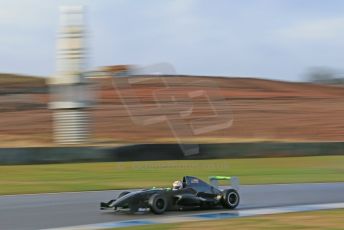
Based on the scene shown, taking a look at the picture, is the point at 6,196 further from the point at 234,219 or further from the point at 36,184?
the point at 234,219

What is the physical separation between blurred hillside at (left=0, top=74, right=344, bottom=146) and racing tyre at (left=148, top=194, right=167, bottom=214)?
19.3m

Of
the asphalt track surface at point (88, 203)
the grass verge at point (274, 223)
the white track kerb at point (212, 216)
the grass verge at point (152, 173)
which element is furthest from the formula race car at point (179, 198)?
the grass verge at point (152, 173)

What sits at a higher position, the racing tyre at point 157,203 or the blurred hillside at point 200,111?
the blurred hillside at point 200,111

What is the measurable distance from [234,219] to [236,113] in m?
40.0

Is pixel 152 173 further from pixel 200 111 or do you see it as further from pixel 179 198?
pixel 200 111

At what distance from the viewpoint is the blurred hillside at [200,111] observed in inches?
1460

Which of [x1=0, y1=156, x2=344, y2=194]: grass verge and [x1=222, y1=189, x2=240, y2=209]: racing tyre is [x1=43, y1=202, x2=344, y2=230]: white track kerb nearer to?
[x1=222, y1=189, x2=240, y2=209]: racing tyre

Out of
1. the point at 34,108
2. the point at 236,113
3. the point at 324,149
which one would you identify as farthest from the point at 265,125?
the point at 324,149

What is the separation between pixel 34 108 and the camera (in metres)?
47.6

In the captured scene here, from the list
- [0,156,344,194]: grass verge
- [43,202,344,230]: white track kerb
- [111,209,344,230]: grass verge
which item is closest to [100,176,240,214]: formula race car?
[43,202,344,230]: white track kerb

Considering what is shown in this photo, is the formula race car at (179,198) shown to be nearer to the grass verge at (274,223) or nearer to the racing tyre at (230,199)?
the racing tyre at (230,199)

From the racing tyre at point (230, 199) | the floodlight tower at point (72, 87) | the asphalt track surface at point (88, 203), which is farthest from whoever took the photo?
the floodlight tower at point (72, 87)

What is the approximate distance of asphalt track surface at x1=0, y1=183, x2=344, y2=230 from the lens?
914cm

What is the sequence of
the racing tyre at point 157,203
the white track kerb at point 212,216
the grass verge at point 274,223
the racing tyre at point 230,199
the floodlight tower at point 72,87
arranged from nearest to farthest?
the grass verge at point 274,223, the white track kerb at point 212,216, the racing tyre at point 157,203, the racing tyre at point 230,199, the floodlight tower at point 72,87
